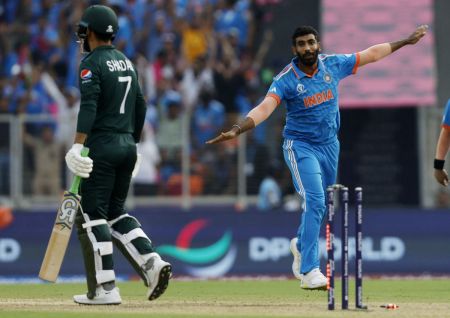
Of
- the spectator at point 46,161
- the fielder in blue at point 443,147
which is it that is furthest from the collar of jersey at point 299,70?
the spectator at point 46,161

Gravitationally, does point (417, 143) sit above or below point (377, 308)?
above

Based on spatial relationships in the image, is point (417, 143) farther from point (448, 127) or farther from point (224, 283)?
point (448, 127)

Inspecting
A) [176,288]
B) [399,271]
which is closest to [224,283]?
[176,288]

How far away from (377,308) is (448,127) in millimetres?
2000

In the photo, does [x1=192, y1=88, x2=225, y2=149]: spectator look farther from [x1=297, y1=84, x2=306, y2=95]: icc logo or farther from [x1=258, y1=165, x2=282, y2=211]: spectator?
[x1=297, y1=84, x2=306, y2=95]: icc logo

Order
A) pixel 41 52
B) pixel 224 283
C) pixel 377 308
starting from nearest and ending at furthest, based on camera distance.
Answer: pixel 377 308
pixel 224 283
pixel 41 52

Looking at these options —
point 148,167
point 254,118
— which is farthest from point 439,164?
point 148,167

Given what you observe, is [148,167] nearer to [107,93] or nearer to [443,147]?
[443,147]

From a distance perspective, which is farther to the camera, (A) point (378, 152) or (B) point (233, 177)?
(A) point (378, 152)

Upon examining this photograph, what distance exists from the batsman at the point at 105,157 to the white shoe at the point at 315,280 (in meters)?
1.38

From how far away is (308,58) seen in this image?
11.0 meters

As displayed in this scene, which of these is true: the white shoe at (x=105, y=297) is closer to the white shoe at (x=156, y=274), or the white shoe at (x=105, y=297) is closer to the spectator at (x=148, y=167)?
the white shoe at (x=156, y=274)

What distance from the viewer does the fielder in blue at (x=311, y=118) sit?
1095 cm

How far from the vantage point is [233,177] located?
59.1ft
